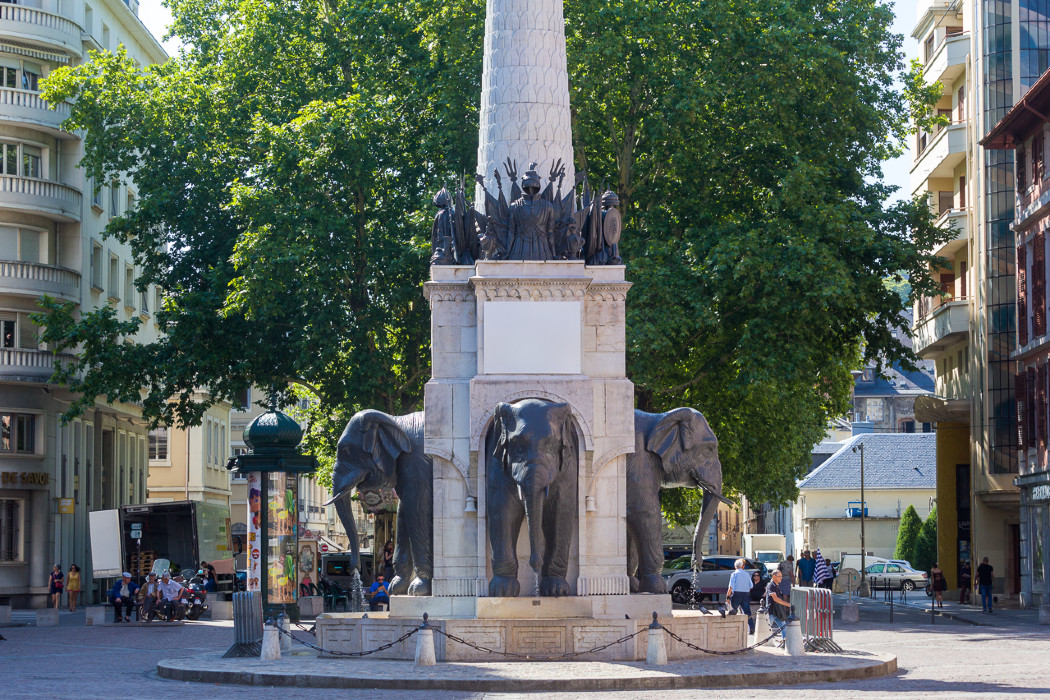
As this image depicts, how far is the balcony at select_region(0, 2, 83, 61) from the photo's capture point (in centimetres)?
4956

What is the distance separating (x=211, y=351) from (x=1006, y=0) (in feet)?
85.5

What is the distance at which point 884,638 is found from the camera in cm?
3092

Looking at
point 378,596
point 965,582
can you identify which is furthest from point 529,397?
point 965,582

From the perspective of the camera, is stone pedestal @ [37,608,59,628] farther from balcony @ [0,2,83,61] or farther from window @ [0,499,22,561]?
balcony @ [0,2,83,61]

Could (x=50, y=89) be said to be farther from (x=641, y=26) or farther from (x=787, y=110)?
(x=787, y=110)

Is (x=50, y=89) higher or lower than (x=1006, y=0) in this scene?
lower

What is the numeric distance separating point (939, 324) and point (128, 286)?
29622mm

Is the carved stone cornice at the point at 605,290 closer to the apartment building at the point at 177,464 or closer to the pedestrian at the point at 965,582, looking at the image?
the pedestrian at the point at 965,582

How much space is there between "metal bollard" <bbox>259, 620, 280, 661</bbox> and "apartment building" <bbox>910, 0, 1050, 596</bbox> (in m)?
30.2

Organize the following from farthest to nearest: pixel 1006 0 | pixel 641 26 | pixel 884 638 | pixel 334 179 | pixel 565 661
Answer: pixel 1006 0
pixel 334 179
pixel 641 26
pixel 884 638
pixel 565 661

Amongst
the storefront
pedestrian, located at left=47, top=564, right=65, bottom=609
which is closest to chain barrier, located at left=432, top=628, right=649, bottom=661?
the storefront

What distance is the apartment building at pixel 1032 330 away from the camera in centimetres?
4378

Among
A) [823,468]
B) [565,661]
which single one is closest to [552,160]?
[565,661]

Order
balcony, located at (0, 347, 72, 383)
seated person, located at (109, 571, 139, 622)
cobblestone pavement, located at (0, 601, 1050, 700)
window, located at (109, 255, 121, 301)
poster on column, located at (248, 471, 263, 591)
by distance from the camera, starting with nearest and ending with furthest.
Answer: cobblestone pavement, located at (0, 601, 1050, 700), poster on column, located at (248, 471, 263, 591), seated person, located at (109, 571, 139, 622), balcony, located at (0, 347, 72, 383), window, located at (109, 255, 121, 301)
